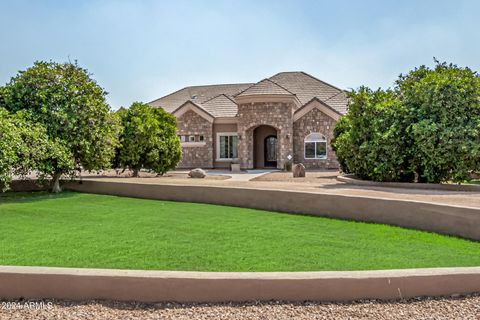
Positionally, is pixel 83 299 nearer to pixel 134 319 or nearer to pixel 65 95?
pixel 134 319

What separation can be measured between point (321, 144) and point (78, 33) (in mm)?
20461

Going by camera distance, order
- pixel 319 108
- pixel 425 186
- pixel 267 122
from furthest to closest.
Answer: pixel 319 108, pixel 267 122, pixel 425 186

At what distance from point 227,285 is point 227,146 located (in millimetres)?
27503

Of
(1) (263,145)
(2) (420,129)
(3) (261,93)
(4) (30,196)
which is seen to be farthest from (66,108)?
(1) (263,145)

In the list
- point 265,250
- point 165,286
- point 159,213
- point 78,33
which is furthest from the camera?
point 78,33

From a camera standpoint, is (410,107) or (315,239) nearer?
(315,239)

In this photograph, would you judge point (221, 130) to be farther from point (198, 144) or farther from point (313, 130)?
point (313, 130)

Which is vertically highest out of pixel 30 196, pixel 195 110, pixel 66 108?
pixel 195 110

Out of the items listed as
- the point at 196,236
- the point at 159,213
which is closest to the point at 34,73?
the point at 159,213

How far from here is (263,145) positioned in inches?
1331

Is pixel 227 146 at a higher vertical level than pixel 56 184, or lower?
higher

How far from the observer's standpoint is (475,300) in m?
5.12

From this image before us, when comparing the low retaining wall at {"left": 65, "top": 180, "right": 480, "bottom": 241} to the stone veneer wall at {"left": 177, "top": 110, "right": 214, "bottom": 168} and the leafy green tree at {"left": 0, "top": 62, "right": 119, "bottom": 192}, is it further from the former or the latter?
the stone veneer wall at {"left": 177, "top": 110, "right": 214, "bottom": 168}

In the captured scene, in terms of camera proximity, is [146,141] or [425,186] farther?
[146,141]
